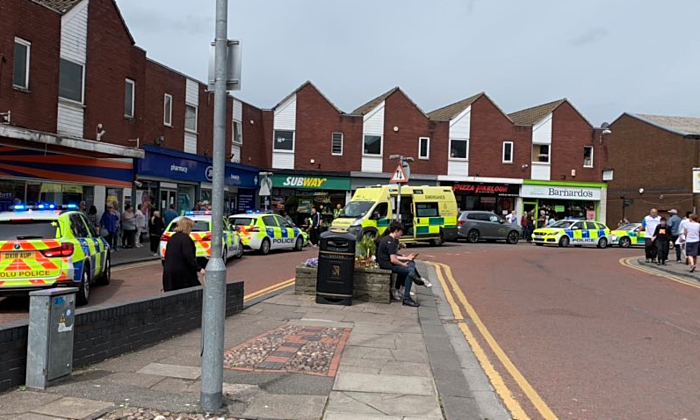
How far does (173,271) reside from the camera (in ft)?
27.9

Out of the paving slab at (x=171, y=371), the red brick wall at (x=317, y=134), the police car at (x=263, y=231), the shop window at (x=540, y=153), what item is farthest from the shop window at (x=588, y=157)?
the paving slab at (x=171, y=371)

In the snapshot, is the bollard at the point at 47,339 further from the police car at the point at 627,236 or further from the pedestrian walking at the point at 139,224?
the police car at the point at 627,236

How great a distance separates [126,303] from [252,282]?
703 cm

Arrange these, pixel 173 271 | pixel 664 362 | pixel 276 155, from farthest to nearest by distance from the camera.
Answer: pixel 276 155, pixel 173 271, pixel 664 362

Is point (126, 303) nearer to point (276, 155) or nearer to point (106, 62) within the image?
point (106, 62)

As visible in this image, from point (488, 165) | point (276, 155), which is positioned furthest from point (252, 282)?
point (488, 165)

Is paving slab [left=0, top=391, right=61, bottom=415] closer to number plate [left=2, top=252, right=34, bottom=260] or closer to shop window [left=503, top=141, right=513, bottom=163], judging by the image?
number plate [left=2, top=252, right=34, bottom=260]

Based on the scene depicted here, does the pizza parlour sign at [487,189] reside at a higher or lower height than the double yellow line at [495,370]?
higher

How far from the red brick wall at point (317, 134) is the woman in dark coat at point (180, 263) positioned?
27.8 meters

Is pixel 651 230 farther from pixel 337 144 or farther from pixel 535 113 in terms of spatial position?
pixel 535 113

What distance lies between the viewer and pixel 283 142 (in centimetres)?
3638

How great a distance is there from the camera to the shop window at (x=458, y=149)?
38.2 m

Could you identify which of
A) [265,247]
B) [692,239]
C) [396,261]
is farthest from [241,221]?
[692,239]

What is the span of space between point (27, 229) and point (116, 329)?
423 cm
